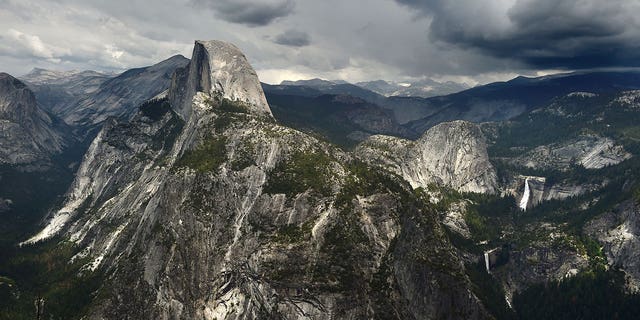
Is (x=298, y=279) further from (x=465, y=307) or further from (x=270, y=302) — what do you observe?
(x=465, y=307)

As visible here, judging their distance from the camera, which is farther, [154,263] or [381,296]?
[154,263]

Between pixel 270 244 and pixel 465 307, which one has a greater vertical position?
pixel 270 244

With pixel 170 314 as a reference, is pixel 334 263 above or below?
above

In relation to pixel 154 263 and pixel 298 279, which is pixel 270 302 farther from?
pixel 154 263

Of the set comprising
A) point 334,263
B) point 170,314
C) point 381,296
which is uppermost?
point 334,263

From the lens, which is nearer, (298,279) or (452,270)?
(298,279)

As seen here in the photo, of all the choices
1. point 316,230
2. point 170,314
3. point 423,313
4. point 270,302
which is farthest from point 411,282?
point 170,314

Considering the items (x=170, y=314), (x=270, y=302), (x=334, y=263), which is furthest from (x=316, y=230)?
(x=170, y=314)

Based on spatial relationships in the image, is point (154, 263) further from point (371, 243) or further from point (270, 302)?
point (371, 243)
